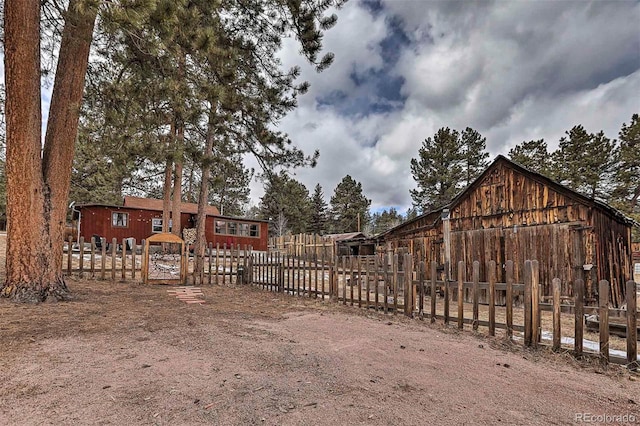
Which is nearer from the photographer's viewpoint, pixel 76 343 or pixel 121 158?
pixel 76 343

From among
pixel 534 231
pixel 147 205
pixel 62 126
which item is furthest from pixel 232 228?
pixel 534 231

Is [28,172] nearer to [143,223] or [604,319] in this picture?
[604,319]

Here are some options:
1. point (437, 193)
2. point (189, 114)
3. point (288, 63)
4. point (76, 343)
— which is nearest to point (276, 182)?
point (288, 63)

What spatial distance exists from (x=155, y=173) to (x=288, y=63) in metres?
17.1

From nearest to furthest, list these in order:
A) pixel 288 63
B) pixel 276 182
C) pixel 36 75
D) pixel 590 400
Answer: pixel 590 400
pixel 36 75
pixel 288 63
pixel 276 182

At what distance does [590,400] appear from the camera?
312 centimetres

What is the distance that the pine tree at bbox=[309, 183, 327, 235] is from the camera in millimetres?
54938

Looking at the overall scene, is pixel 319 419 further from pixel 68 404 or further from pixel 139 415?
pixel 68 404

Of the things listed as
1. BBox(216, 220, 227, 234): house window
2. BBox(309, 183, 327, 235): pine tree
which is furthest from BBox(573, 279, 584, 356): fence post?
BBox(309, 183, 327, 235): pine tree

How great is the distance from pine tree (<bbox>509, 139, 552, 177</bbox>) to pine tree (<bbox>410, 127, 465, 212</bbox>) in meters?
5.77

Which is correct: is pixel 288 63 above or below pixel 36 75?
above

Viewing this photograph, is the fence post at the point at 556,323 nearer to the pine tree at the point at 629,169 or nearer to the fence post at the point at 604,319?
the fence post at the point at 604,319

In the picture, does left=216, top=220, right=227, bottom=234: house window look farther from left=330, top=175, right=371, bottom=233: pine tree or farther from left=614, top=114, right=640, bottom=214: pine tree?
left=614, top=114, right=640, bottom=214: pine tree

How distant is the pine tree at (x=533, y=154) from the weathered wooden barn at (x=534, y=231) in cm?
2509
